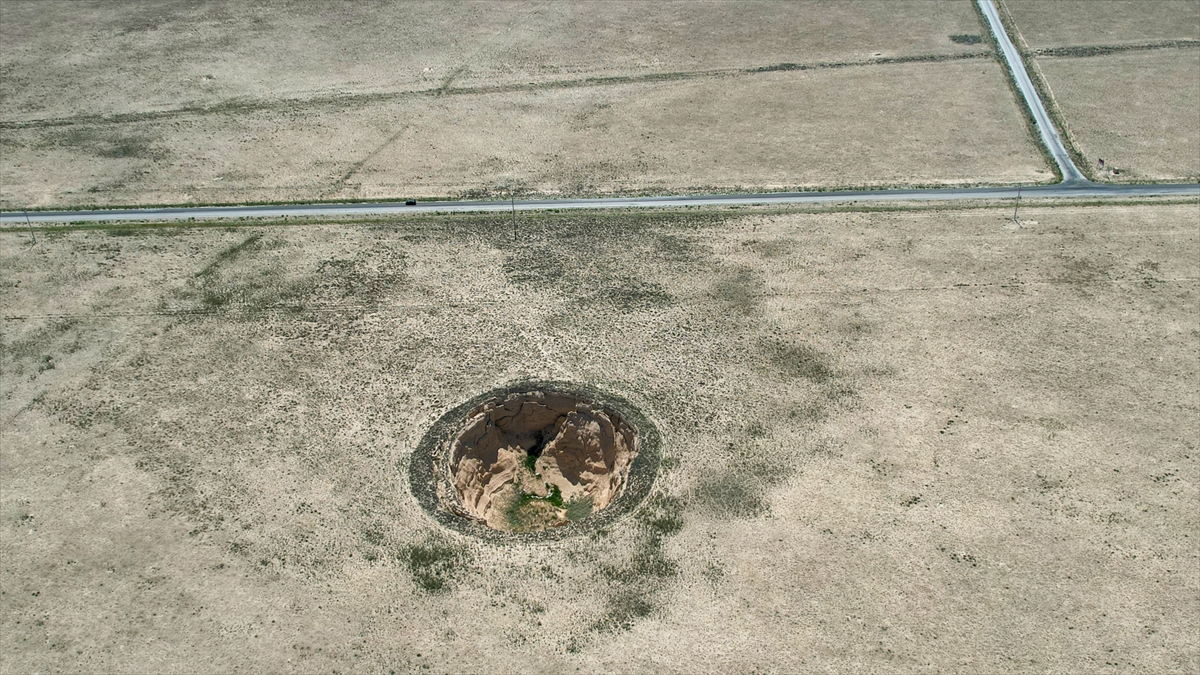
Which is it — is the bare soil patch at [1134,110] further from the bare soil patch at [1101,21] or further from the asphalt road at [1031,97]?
the bare soil patch at [1101,21]

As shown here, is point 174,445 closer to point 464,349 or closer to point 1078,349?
point 464,349

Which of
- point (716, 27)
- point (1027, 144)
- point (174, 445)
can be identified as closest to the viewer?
point (174, 445)

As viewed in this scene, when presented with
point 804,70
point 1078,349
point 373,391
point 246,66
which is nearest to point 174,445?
point 373,391

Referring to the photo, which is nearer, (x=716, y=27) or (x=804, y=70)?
(x=804, y=70)

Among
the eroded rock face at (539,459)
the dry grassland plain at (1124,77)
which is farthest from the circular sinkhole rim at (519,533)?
the dry grassland plain at (1124,77)

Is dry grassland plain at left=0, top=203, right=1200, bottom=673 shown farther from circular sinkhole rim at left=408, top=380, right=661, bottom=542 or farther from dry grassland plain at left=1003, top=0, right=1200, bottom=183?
dry grassland plain at left=1003, top=0, right=1200, bottom=183

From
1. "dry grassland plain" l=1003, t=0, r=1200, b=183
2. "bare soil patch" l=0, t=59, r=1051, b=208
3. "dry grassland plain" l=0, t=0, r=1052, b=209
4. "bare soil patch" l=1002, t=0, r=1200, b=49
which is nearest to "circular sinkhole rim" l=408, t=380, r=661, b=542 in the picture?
"dry grassland plain" l=0, t=0, r=1052, b=209

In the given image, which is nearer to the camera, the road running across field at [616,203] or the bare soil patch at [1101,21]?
the road running across field at [616,203]
